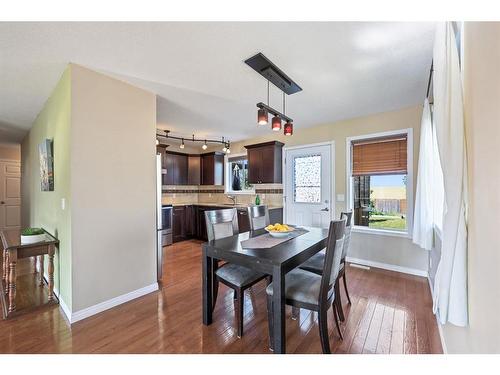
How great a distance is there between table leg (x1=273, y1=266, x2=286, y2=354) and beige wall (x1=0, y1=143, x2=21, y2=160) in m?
8.11

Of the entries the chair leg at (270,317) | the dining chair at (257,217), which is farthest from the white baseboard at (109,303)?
the chair leg at (270,317)

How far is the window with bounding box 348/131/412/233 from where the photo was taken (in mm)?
3377

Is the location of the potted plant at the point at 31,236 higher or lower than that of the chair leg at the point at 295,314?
higher

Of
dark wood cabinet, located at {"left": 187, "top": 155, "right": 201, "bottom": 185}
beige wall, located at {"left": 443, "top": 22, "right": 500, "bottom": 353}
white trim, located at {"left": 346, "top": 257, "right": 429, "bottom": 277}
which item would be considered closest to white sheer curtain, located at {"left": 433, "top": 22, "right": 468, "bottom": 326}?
beige wall, located at {"left": 443, "top": 22, "right": 500, "bottom": 353}

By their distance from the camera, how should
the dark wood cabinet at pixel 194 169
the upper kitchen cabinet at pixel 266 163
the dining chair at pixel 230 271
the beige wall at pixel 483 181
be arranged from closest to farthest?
the beige wall at pixel 483 181 → the dining chair at pixel 230 271 → the upper kitchen cabinet at pixel 266 163 → the dark wood cabinet at pixel 194 169

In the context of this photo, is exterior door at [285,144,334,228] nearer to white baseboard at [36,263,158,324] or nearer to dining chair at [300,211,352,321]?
dining chair at [300,211,352,321]

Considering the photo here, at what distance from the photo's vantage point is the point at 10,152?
20.8 ft

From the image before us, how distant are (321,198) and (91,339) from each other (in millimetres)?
3556

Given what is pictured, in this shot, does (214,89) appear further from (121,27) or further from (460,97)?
(460,97)

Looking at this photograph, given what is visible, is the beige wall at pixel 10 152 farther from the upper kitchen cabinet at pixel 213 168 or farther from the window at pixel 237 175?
the window at pixel 237 175

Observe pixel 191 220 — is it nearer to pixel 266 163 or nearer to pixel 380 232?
pixel 266 163

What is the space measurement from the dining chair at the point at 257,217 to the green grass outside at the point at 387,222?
1.83m

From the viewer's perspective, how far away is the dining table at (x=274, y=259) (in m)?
1.56
